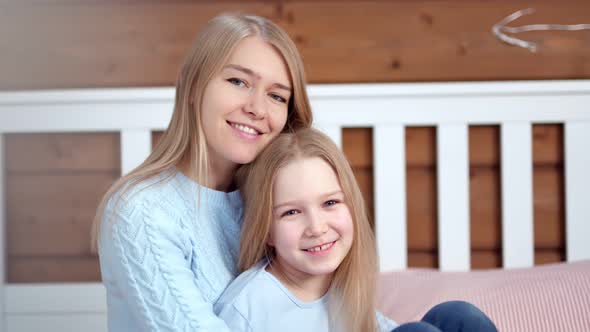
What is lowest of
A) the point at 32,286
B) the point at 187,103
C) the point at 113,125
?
the point at 32,286

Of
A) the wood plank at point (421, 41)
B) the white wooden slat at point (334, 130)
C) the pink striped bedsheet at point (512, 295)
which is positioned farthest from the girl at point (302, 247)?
the wood plank at point (421, 41)

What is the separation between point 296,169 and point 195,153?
0.20m

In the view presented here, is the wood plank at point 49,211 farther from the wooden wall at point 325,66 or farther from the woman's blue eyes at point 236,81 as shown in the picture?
the woman's blue eyes at point 236,81

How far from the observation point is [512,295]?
137 centimetres

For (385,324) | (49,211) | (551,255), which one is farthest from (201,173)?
(551,255)

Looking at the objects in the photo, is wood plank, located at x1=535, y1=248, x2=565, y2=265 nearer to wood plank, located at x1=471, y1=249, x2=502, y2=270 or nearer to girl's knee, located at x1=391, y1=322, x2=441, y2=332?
wood plank, located at x1=471, y1=249, x2=502, y2=270

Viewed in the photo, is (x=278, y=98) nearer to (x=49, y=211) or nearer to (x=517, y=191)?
(x=517, y=191)

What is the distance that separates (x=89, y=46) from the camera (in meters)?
1.84

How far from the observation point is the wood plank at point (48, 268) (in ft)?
6.23

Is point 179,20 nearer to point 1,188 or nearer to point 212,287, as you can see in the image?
point 1,188

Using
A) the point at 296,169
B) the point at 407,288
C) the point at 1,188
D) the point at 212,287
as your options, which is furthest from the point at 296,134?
the point at 1,188

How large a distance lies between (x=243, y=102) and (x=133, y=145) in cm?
67

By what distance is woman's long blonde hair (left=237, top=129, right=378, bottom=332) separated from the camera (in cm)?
117

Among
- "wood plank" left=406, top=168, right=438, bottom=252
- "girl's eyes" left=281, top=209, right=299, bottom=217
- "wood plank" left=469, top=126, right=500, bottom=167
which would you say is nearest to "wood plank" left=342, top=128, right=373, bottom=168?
"wood plank" left=406, top=168, right=438, bottom=252
